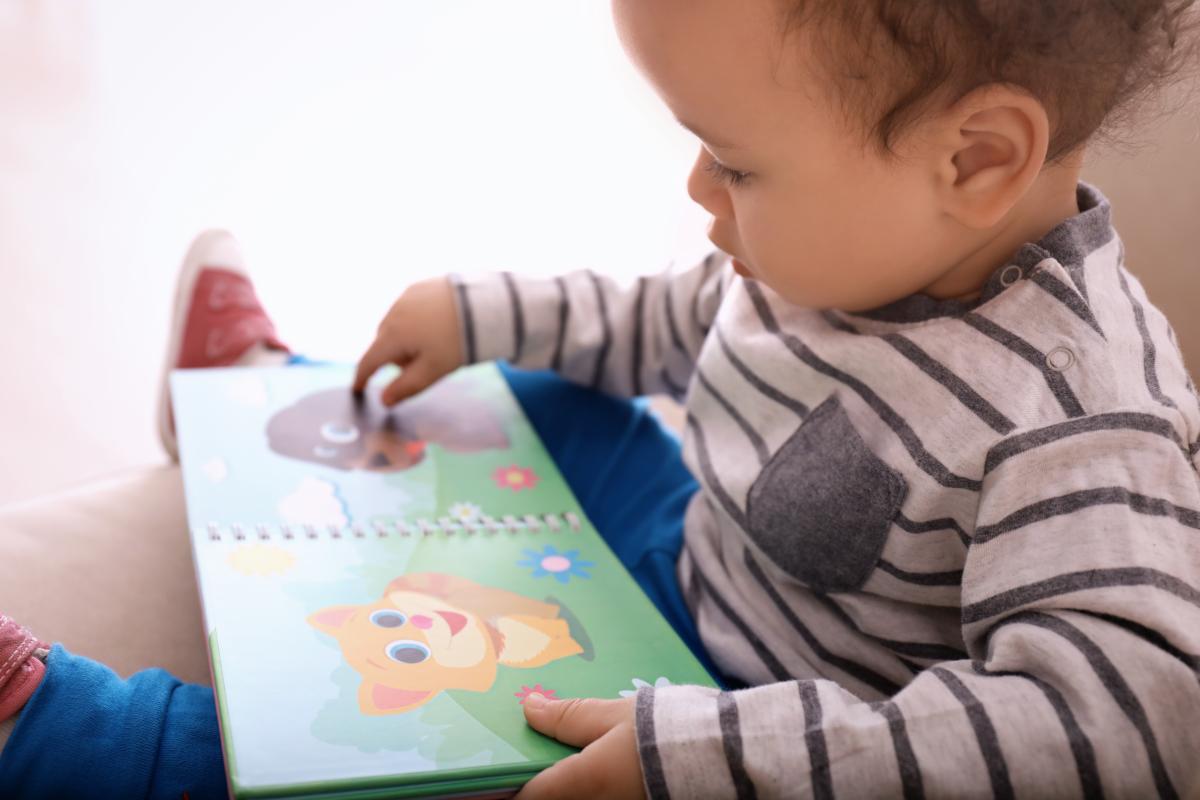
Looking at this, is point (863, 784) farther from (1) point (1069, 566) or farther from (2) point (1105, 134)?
(2) point (1105, 134)

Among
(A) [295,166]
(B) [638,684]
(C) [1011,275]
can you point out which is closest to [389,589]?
(B) [638,684]

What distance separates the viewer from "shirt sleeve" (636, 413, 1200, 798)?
0.47 metres

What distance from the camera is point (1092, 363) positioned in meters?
0.53

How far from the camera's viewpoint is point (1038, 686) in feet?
1.58

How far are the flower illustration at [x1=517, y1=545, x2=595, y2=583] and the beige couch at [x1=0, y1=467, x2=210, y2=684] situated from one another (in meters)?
0.18

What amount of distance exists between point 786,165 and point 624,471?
1.04 ft

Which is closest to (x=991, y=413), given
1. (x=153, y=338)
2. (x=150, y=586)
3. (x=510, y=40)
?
(x=150, y=586)

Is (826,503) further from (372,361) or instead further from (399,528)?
(372,361)

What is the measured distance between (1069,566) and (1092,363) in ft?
0.32

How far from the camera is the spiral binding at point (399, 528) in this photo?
652 millimetres

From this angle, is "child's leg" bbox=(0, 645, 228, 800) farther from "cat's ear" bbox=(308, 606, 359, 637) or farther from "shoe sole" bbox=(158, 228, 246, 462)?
"shoe sole" bbox=(158, 228, 246, 462)

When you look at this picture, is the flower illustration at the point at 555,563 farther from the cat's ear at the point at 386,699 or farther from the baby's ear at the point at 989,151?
the baby's ear at the point at 989,151

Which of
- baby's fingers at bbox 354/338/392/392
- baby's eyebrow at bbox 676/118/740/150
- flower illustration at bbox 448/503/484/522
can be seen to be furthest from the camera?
baby's fingers at bbox 354/338/392/392

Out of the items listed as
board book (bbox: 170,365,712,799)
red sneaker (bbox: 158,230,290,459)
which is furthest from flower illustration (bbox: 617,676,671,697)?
red sneaker (bbox: 158,230,290,459)
